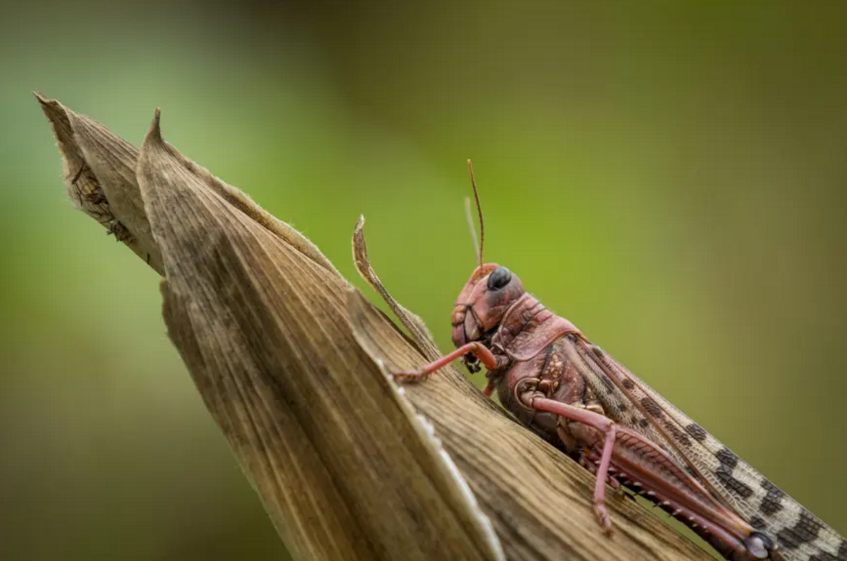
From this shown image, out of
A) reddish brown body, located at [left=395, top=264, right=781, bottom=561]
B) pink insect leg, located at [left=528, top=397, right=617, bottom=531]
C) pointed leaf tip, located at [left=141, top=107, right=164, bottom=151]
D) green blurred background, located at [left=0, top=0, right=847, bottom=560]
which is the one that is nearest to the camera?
pointed leaf tip, located at [left=141, top=107, right=164, bottom=151]

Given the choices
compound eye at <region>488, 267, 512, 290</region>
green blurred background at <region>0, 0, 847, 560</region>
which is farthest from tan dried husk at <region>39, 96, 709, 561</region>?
green blurred background at <region>0, 0, 847, 560</region>

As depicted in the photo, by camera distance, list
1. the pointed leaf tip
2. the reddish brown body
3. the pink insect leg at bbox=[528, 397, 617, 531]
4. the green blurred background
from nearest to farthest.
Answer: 1. the pointed leaf tip
2. the pink insect leg at bbox=[528, 397, 617, 531]
3. the reddish brown body
4. the green blurred background

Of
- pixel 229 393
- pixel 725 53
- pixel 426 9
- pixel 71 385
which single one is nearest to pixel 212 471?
pixel 71 385

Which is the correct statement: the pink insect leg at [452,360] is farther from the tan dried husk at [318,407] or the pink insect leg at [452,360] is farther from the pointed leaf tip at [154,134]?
the pointed leaf tip at [154,134]

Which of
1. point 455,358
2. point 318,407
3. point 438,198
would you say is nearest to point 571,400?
point 455,358

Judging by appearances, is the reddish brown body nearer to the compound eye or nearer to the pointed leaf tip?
the compound eye

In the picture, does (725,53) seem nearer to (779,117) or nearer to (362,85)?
(779,117)

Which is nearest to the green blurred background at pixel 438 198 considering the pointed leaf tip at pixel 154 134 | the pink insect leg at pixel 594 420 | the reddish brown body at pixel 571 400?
the reddish brown body at pixel 571 400
